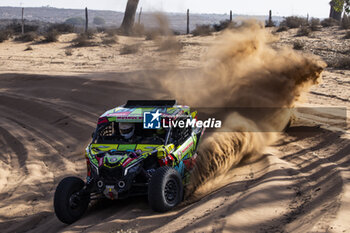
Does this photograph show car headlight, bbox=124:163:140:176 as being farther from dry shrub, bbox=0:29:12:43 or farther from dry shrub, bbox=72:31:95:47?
dry shrub, bbox=0:29:12:43

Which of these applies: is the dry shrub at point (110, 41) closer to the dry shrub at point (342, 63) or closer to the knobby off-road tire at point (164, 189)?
the dry shrub at point (342, 63)

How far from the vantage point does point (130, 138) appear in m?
8.33

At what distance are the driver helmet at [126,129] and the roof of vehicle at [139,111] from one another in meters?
0.09

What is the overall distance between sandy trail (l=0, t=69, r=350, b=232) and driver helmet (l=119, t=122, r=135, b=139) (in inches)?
46.7

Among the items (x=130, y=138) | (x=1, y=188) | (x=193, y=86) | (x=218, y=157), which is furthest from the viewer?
(x=193, y=86)

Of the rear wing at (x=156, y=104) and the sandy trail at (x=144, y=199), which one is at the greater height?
the rear wing at (x=156, y=104)

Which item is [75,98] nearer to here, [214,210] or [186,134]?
[186,134]

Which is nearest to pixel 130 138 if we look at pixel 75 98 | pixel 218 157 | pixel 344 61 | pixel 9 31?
pixel 218 157

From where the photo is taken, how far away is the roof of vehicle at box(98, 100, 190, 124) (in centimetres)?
828

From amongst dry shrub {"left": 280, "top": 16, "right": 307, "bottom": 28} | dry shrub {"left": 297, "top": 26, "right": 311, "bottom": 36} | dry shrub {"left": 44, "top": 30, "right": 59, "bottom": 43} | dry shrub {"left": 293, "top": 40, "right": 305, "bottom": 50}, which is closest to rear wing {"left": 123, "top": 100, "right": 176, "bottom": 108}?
dry shrub {"left": 293, "top": 40, "right": 305, "bottom": 50}

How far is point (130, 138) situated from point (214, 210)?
2.40 m

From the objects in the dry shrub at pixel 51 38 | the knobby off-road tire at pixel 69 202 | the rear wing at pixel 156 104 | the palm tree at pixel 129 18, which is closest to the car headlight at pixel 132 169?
the knobby off-road tire at pixel 69 202

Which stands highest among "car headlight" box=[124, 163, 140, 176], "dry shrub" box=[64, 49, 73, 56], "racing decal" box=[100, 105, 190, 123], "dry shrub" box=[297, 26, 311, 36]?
"dry shrub" box=[297, 26, 311, 36]

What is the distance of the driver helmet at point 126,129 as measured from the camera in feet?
27.1
